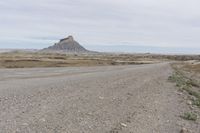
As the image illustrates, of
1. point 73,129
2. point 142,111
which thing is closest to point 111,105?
point 142,111

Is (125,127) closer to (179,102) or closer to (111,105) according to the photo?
(111,105)

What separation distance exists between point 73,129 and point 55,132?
0.69 meters

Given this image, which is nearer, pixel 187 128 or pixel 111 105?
pixel 187 128

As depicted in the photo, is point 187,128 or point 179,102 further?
point 179,102

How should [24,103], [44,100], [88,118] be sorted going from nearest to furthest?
[88,118] → [24,103] → [44,100]

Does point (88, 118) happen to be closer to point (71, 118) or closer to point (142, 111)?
point (71, 118)

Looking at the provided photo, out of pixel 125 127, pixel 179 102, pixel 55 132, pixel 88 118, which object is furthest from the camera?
pixel 179 102

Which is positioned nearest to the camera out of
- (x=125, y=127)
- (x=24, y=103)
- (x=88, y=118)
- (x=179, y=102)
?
(x=125, y=127)

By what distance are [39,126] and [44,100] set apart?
17.1 feet

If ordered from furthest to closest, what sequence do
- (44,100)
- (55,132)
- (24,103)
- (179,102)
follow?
(179,102)
(44,100)
(24,103)
(55,132)

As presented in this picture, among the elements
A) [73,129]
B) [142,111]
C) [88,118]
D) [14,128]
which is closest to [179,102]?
[142,111]

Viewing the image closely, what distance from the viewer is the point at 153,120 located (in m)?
13.1

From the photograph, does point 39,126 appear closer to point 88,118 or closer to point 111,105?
point 88,118

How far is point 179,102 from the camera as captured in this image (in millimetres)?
18797
